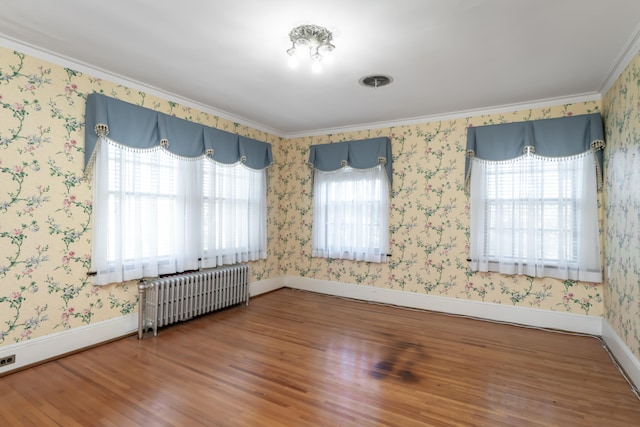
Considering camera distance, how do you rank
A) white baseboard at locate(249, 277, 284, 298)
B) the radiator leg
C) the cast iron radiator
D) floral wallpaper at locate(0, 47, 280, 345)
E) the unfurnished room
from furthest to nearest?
white baseboard at locate(249, 277, 284, 298)
the cast iron radiator
the radiator leg
floral wallpaper at locate(0, 47, 280, 345)
the unfurnished room

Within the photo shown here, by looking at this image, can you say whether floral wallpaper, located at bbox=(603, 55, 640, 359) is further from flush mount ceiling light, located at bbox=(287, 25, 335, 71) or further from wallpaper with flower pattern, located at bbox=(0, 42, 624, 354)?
flush mount ceiling light, located at bbox=(287, 25, 335, 71)

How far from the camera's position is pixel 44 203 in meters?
2.86

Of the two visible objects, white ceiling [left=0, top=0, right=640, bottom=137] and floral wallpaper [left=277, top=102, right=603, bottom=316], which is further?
floral wallpaper [left=277, top=102, right=603, bottom=316]

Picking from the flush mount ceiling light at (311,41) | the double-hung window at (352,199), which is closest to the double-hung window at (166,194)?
the double-hung window at (352,199)

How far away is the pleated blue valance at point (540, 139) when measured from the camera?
3.55 metres

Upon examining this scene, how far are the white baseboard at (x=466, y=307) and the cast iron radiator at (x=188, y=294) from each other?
138 cm

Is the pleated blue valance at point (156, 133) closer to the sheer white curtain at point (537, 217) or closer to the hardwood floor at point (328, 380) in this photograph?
the hardwood floor at point (328, 380)

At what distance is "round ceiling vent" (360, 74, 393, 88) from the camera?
3.23 m

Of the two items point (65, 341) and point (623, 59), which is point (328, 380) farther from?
point (623, 59)

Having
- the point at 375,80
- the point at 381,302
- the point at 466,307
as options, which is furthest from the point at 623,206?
the point at 381,302

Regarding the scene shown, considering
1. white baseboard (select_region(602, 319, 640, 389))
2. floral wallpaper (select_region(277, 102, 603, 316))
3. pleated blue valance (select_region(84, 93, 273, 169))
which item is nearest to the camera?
white baseboard (select_region(602, 319, 640, 389))

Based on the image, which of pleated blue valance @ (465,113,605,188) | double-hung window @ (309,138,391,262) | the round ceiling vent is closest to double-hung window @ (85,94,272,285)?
double-hung window @ (309,138,391,262)

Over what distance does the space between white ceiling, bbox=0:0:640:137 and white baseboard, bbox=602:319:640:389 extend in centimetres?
245

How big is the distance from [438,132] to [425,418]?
139 inches
